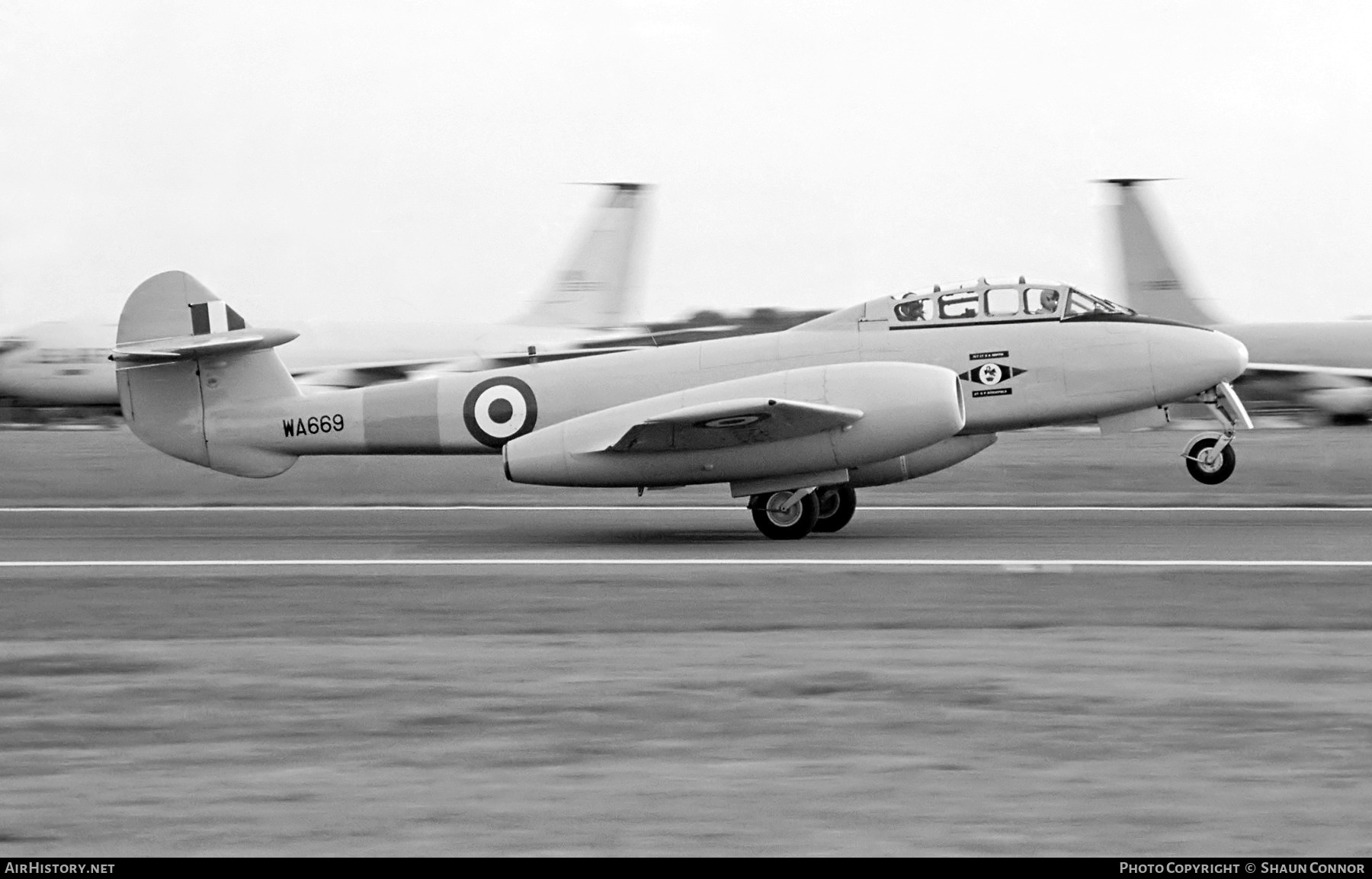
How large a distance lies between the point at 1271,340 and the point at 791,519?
2529 cm

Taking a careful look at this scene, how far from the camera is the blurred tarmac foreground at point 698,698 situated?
5.54m

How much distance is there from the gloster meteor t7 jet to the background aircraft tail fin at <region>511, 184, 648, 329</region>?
53.1 ft

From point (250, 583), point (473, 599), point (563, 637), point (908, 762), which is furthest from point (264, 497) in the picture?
point (908, 762)

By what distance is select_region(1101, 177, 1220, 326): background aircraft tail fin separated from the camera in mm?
31312

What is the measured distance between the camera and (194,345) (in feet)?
53.9

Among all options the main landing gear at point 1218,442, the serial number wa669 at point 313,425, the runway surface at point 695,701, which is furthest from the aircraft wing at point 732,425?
the main landing gear at point 1218,442

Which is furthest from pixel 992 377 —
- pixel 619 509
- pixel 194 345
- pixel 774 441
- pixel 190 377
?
pixel 190 377

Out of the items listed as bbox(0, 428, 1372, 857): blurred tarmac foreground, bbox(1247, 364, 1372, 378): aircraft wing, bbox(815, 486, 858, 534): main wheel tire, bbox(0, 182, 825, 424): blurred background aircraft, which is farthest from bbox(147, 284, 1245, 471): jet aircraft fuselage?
bbox(1247, 364, 1372, 378): aircraft wing

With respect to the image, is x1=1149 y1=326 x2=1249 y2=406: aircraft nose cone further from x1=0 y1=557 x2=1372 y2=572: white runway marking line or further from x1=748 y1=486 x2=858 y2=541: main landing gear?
x1=748 y1=486 x2=858 y2=541: main landing gear

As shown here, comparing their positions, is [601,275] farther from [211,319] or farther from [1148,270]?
[211,319]

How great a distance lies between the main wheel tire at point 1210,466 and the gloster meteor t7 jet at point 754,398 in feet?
0.08

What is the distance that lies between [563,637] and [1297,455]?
1543 centimetres

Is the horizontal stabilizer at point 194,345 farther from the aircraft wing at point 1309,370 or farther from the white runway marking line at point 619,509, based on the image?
the aircraft wing at point 1309,370
